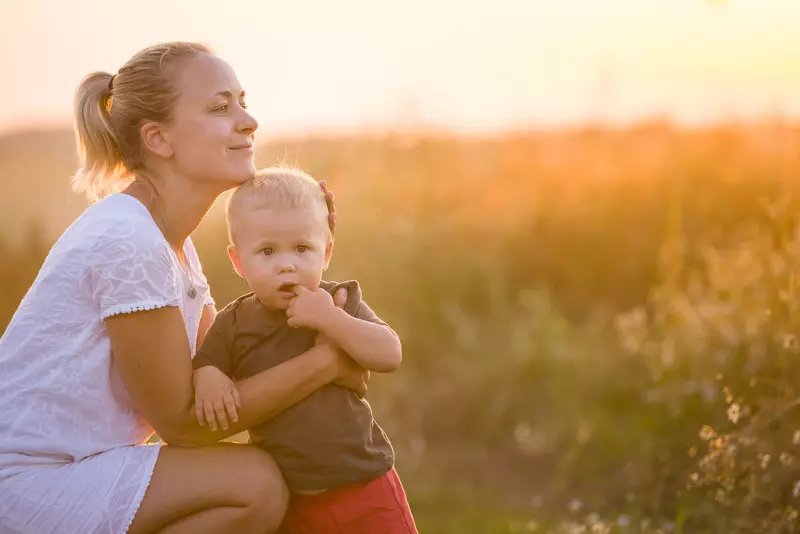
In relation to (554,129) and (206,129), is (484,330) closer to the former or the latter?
(554,129)

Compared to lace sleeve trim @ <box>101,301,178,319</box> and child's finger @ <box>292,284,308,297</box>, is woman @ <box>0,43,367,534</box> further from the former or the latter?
child's finger @ <box>292,284,308,297</box>

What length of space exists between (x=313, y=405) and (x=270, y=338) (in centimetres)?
22

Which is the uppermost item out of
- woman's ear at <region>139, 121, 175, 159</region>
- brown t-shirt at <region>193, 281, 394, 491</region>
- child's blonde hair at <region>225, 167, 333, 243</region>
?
woman's ear at <region>139, 121, 175, 159</region>

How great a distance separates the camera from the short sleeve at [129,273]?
2492 mm

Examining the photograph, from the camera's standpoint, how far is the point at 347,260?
23.3 ft

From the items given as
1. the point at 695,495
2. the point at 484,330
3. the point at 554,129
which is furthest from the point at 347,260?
the point at 695,495

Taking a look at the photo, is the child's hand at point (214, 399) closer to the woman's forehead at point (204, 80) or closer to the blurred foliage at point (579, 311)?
the woman's forehead at point (204, 80)

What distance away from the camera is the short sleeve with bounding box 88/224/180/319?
2492 mm

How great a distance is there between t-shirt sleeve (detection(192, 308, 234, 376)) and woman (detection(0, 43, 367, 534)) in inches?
3.1

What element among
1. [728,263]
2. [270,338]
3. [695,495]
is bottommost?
[695,495]

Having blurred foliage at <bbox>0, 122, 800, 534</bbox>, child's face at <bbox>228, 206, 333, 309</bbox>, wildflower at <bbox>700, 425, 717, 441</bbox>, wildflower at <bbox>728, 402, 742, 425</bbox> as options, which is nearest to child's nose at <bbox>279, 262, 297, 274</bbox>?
child's face at <bbox>228, 206, 333, 309</bbox>

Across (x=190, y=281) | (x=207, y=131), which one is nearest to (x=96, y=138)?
(x=207, y=131)

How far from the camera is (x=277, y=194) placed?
8.59ft

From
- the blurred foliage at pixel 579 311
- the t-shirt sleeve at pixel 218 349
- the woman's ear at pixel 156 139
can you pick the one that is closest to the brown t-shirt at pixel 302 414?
the t-shirt sleeve at pixel 218 349
